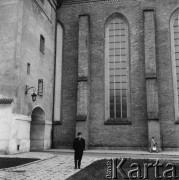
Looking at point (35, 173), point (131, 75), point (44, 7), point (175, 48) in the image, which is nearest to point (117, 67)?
point (131, 75)

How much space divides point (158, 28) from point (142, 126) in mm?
7547

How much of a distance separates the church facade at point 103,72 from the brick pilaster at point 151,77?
2.6 inches

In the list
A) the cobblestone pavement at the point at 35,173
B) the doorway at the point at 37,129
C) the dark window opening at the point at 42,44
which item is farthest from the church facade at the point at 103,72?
the cobblestone pavement at the point at 35,173

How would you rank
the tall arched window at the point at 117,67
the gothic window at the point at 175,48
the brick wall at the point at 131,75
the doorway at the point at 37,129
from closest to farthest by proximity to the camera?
the doorway at the point at 37,129
the brick wall at the point at 131,75
the gothic window at the point at 175,48
the tall arched window at the point at 117,67

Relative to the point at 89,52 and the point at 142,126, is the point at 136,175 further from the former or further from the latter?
the point at 89,52

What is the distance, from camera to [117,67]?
21.0 metres

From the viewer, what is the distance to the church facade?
18891 mm

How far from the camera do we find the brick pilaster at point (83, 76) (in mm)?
18906

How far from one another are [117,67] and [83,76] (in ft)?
9.69

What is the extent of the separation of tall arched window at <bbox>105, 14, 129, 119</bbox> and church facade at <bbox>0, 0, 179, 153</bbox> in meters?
0.07

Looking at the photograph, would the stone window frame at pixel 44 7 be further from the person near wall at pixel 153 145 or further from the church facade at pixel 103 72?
the person near wall at pixel 153 145

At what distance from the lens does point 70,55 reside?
71.2 feet

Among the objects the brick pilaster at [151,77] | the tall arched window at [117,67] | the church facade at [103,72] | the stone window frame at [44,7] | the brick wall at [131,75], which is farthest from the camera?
the tall arched window at [117,67]

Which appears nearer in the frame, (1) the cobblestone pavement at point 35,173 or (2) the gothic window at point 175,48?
(1) the cobblestone pavement at point 35,173
